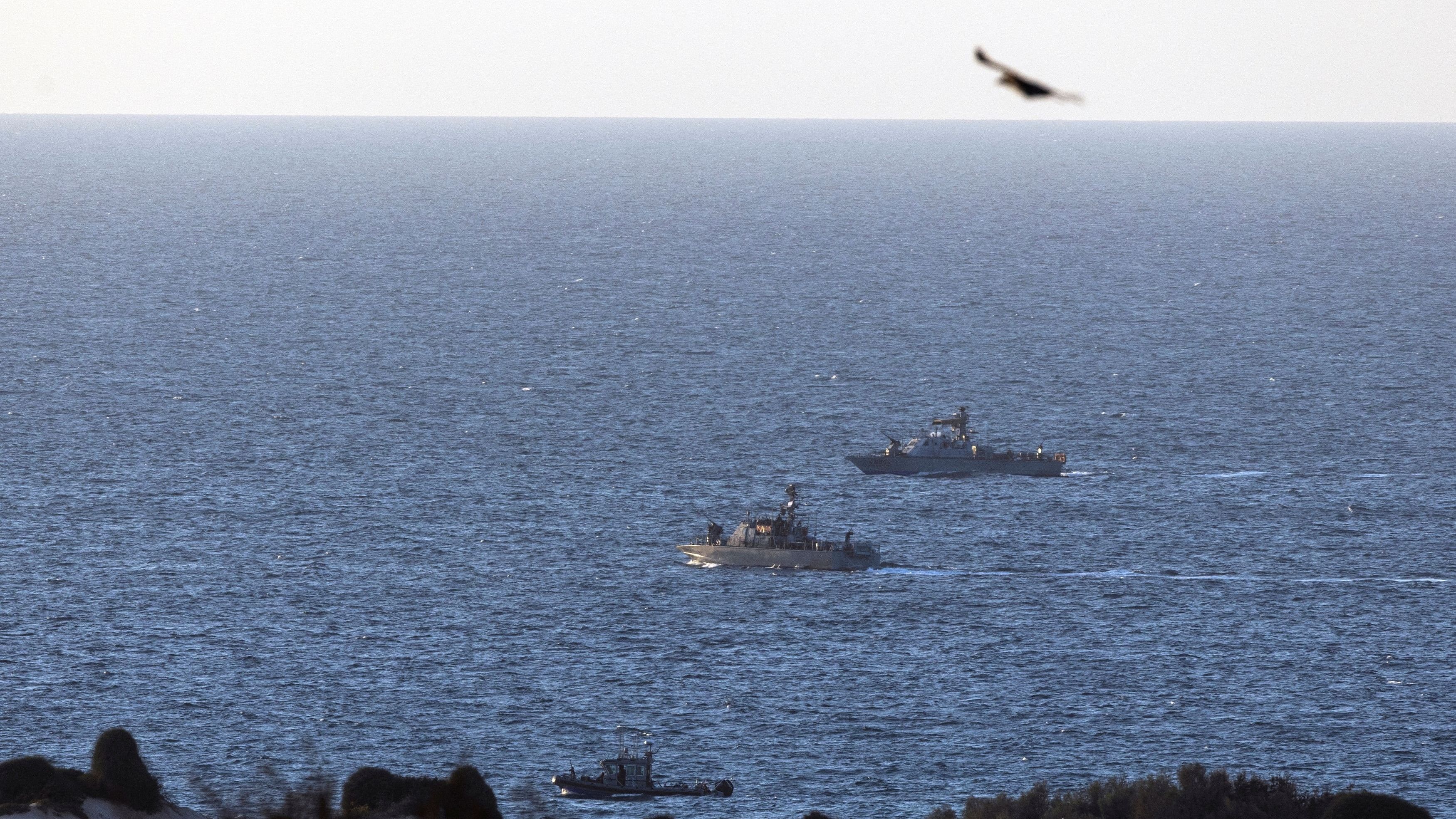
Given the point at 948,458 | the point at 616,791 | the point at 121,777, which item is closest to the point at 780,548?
the point at 948,458

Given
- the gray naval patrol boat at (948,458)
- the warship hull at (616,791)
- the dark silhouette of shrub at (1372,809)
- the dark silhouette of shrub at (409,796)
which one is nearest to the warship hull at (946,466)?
the gray naval patrol boat at (948,458)

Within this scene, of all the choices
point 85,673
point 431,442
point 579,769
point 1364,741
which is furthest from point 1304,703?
point 431,442

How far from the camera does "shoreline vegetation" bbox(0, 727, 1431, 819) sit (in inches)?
1937

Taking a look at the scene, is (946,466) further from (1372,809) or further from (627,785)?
(1372,809)

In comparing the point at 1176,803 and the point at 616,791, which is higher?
the point at 1176,803

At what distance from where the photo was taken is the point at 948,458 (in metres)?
181

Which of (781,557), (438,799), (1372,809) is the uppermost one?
(781,557)

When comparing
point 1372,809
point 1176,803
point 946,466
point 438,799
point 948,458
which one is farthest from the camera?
point 946,466

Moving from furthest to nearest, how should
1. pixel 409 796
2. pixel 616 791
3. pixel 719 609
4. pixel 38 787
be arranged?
pixel 719 609 < pixel 616 791 < pixel 409 796 < pixel 38 787

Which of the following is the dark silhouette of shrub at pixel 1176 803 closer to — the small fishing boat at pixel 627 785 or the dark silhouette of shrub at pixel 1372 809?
the dark silhouette of shrub at pixel 1372 809

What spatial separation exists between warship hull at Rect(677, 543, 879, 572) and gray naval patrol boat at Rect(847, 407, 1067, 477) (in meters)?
33.1

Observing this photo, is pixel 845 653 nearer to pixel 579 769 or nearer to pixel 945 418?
pixel 579 769

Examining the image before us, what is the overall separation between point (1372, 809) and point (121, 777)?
122 feet

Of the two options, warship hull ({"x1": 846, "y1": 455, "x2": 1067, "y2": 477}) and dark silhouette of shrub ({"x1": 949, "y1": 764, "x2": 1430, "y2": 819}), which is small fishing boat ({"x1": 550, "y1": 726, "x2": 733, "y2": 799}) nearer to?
dark silhouette of shrub ({"x1": 949, "y1": 764, "x2": 1430, "y2": 819})
